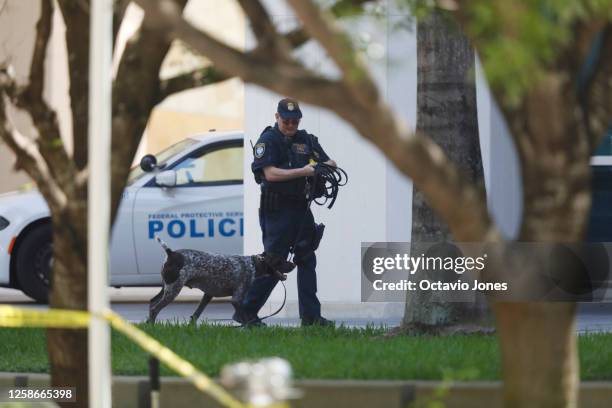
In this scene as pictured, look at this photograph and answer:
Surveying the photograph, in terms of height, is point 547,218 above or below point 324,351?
above

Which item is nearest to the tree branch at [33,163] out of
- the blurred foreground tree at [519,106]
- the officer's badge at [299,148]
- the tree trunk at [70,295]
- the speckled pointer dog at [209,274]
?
the tree trunk at [70,295]

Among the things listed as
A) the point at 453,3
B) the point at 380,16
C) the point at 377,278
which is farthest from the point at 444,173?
the point at 377,278

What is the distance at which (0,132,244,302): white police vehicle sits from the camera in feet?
44.2

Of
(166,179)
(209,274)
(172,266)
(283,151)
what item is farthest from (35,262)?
(283,151)

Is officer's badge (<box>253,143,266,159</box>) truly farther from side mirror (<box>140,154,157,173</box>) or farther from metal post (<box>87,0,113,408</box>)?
metal post (<box>87,0,113,408</box>)

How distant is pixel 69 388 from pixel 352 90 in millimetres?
2816

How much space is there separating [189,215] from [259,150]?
2.67m

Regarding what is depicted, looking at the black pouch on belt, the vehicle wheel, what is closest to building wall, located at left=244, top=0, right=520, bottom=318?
the black pouch on belt

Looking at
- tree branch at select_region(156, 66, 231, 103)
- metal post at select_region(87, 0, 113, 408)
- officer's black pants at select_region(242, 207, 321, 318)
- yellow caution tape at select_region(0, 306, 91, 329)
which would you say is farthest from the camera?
officer's black pants at select_region(242, 207, 321, 318)

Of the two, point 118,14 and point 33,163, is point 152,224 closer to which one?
point 118,14

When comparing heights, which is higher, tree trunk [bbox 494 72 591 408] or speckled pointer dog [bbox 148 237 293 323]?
tree trunk [bbox 494 72 591 408]

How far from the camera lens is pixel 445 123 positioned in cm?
996

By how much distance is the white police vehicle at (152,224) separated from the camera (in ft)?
44.2

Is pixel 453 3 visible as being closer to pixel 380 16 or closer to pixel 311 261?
pixel 380 16
